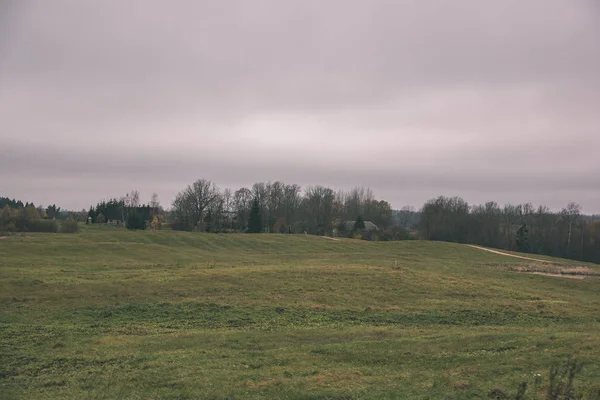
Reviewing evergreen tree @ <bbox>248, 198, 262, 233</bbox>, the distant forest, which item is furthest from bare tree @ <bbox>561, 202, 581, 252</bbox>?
evergreen tree @ <bbox>248, 198, 262, 233</bbox>

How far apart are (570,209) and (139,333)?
4460 inches

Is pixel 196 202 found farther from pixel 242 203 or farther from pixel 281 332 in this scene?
pixel 281 332

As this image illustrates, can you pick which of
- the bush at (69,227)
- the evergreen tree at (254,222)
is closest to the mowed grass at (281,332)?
the bush at (69,227)

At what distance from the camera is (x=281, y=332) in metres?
15.9

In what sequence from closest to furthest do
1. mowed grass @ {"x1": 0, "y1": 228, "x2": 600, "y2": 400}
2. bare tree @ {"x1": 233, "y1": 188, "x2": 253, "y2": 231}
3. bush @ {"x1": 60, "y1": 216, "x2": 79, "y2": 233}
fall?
mowed grass @ {"x1": 0, "y1": 228, "x2": 600, "y2": 400} < bush @ {"x1": 60, "y1": 216, "x2": 79, "y2": 233} < bare tree @ {"x1": 233, "y1": 188, "x2": 253, "y2": 231}

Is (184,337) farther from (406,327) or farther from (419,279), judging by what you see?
(419,279)

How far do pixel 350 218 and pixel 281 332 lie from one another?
108940 mm

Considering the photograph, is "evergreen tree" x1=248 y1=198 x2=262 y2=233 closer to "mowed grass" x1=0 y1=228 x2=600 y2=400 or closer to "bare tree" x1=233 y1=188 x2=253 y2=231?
"bare tree" x1=233 y1=188 x2=253 y2=231

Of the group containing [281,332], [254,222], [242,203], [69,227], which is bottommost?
[281,332]

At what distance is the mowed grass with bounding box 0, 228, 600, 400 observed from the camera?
33.8 feet

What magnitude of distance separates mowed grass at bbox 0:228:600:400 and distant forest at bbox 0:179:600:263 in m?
60.9

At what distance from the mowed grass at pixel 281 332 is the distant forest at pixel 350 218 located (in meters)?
60.9

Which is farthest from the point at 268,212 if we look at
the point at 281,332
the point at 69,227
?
the point at 281,332

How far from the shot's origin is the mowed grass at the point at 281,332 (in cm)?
1030
